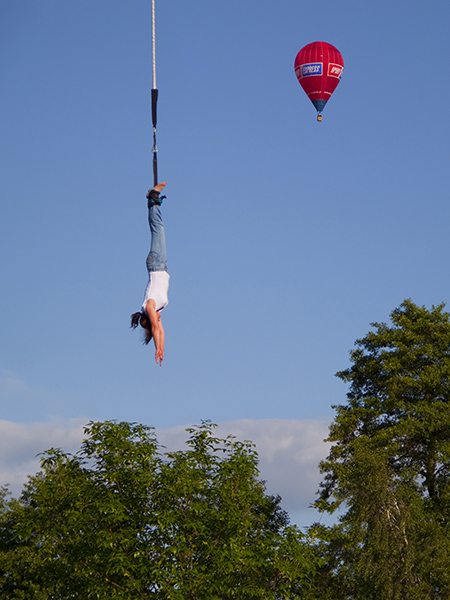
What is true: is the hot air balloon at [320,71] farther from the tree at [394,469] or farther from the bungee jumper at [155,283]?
the bungee jumper at [155,283]

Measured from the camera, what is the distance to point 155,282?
55.2 ft

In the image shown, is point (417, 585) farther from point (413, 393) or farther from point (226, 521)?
point (413, 393)

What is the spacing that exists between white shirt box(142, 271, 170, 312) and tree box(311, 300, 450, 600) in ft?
41.5

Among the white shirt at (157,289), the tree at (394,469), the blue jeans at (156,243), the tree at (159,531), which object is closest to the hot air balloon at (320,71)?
the tree at (394,469)

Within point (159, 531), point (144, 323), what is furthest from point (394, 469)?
point (144, 323)

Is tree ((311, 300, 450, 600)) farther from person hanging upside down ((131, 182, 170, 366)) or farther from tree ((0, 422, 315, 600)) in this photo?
person hanging upside down ((131, 182, 170, 366))

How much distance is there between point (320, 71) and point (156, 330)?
22.2 metres

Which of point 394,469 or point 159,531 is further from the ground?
point 394,469

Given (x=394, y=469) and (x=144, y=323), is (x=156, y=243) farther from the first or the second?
(x=394, y=469)

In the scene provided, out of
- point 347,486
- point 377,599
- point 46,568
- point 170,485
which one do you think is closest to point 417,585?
point 377,599

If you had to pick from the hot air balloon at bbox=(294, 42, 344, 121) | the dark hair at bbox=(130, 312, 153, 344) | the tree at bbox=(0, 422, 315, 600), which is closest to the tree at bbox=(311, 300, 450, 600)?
the tree at bbox=(0, 422, 315, 600)

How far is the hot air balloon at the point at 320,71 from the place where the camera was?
120ft

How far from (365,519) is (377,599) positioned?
233cm

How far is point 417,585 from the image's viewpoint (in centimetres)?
2688
